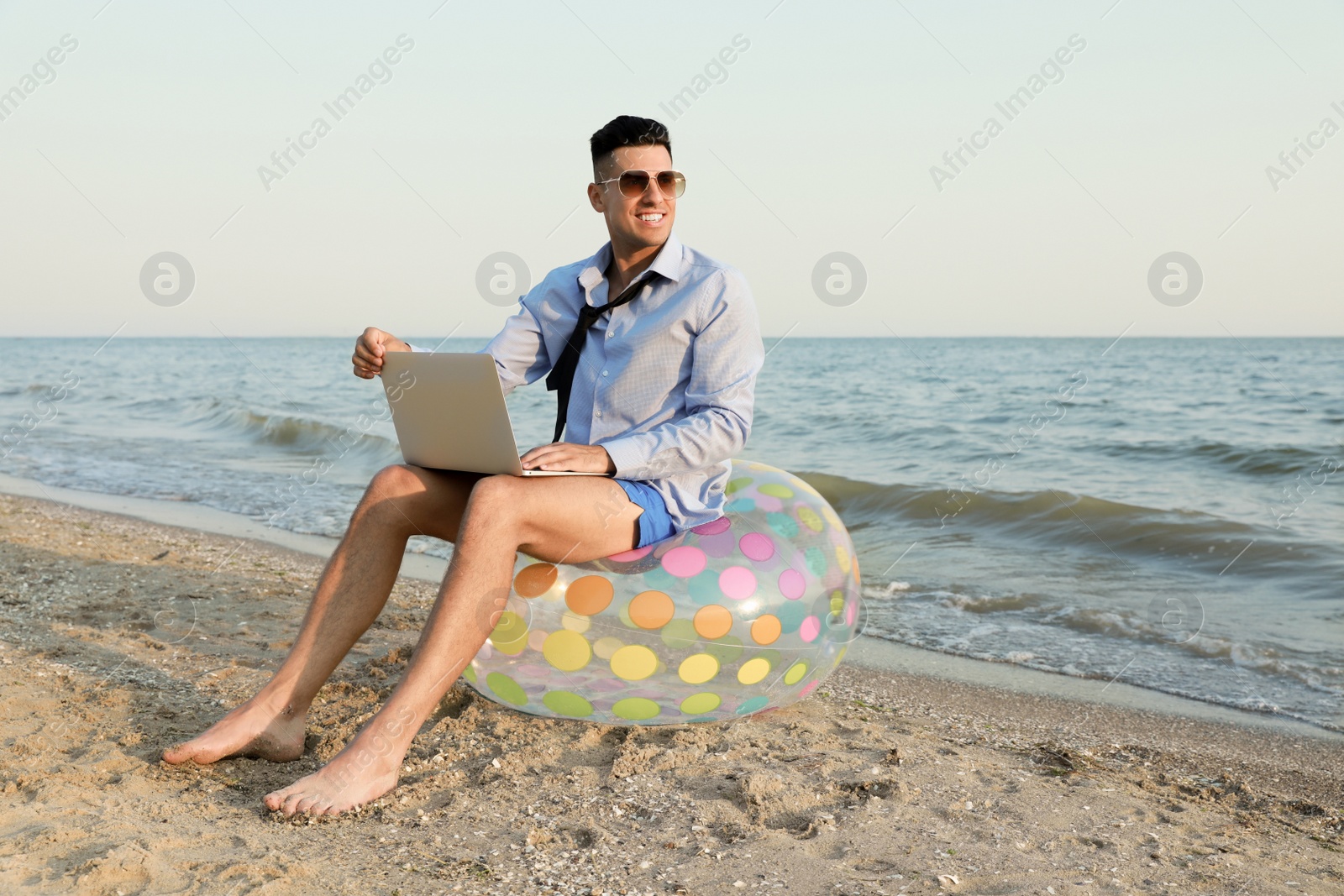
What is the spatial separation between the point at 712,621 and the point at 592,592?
394mm

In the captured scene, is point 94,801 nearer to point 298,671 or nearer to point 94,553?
point 298,671

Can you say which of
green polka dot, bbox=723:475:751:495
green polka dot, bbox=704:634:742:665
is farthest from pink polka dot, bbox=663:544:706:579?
green polka dot, bbox=723:475:751:495

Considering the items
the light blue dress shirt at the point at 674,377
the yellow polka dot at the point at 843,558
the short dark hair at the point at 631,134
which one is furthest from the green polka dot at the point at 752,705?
the short dark hair at the point at 631,134

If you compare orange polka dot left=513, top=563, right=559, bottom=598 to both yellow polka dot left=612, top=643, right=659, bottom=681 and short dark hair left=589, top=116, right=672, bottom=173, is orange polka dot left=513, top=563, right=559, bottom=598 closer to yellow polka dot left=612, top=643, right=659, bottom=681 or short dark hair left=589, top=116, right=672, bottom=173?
yellow polka dot left=612, top=643, right=659, bottom=681

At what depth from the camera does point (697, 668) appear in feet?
11.1

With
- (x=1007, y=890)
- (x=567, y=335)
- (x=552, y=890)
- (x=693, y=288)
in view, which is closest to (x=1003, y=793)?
(x=1007, y=890)

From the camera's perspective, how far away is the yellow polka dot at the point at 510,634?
11.0ft

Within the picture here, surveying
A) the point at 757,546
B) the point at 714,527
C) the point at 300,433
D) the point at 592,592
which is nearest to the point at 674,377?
the point at 714,527

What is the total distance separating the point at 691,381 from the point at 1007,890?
5.52ft

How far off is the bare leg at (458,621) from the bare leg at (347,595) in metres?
0.24

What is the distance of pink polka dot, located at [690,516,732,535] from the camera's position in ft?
11.2

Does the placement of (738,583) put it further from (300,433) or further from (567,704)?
(300,433)

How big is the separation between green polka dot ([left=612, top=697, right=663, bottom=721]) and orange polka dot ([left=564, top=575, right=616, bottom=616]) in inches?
13.3

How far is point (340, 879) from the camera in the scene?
7.64ft
